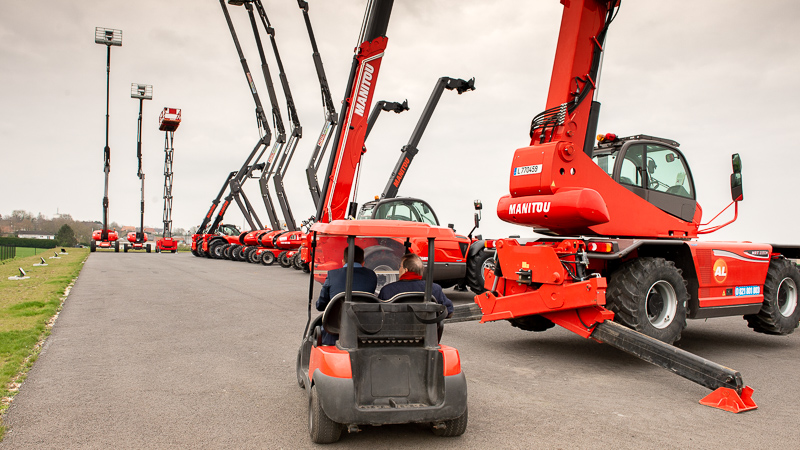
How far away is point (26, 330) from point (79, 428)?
445cm

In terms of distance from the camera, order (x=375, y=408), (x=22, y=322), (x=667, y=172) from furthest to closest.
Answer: (x=22, y=322) → (x=667, y=172) → (x=375, y=408)

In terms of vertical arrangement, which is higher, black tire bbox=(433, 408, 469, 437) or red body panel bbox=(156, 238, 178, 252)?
red body panel bbox=(156, 238, 178, 252)

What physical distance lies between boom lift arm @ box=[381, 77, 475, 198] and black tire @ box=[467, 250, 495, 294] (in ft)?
14.7

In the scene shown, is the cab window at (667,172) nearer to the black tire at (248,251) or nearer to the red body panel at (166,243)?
the black tire at (248,251)

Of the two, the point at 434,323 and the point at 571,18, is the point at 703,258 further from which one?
the point at 434,323

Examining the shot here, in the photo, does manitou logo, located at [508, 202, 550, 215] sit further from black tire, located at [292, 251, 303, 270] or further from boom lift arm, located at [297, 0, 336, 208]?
black tire, located at [292, 251, 303, 270]

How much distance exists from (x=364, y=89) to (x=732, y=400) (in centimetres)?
1025

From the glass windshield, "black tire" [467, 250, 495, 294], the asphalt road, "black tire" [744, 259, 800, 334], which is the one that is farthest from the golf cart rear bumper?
the glass windshield

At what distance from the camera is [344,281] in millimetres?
4363

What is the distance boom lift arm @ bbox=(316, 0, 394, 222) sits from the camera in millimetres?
12867

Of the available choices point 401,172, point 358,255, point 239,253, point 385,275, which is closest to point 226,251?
point 239,253

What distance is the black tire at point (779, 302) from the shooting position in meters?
8.13

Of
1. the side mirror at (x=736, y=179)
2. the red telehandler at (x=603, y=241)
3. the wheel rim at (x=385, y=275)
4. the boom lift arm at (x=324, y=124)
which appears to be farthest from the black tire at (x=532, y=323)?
the boom lift arm at (x=324, y=124)

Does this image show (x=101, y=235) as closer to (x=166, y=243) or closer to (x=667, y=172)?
(x=166, y=243)
